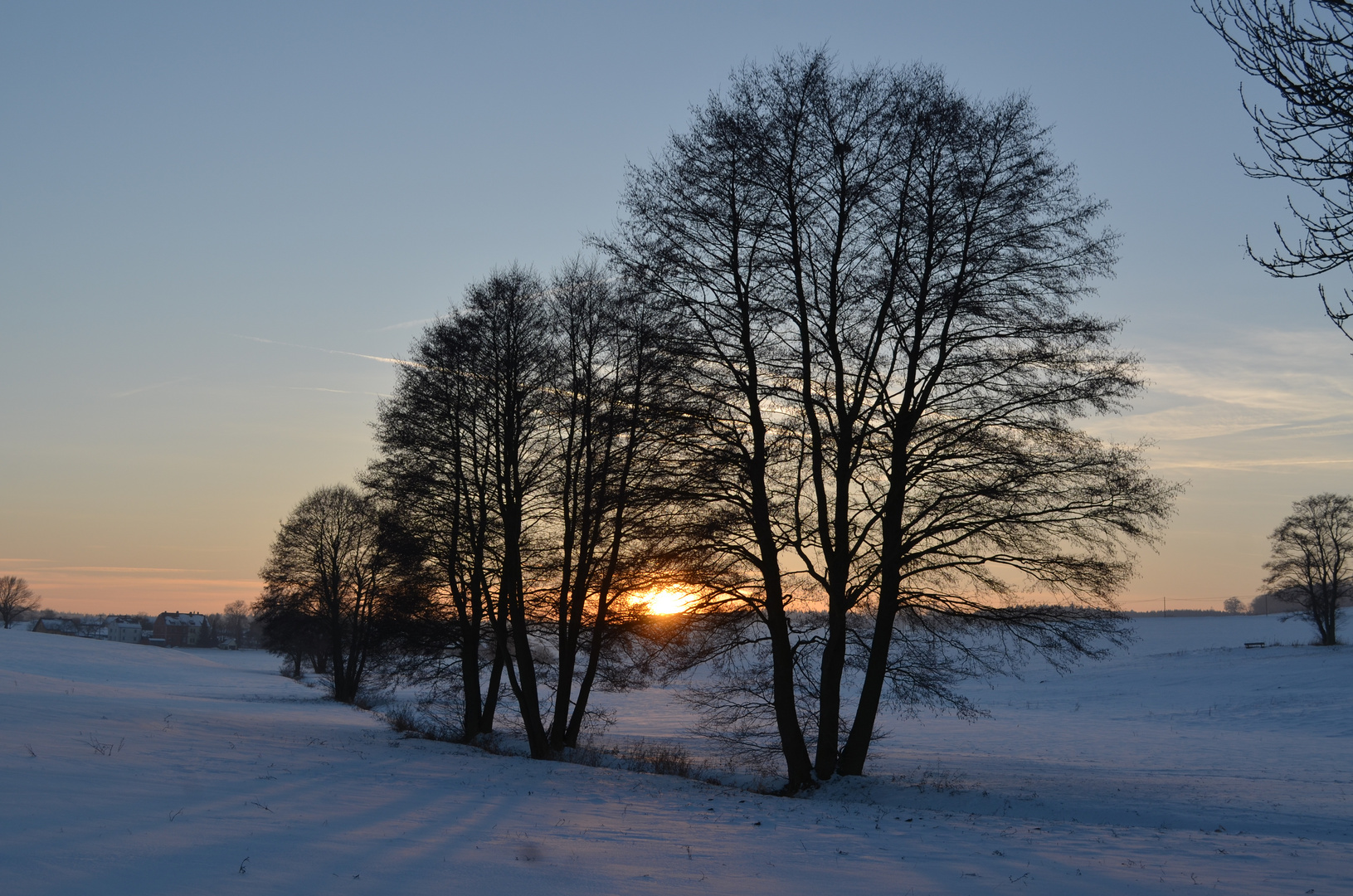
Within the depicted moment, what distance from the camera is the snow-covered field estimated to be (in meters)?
6.84

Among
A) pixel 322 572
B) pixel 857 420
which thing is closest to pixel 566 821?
pixel 857 420

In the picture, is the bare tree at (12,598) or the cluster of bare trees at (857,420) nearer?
the cluster of bare trees at (857,420)

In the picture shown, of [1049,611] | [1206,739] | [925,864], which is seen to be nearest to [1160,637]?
[1206,739]

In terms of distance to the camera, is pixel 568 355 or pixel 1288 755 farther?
pixel 1288 755

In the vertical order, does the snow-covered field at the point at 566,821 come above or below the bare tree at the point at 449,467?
below

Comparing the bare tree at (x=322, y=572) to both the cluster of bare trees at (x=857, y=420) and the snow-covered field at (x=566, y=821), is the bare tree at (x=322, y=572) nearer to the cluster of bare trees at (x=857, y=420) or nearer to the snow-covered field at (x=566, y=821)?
the snow-covered field at (x=566, y=821)

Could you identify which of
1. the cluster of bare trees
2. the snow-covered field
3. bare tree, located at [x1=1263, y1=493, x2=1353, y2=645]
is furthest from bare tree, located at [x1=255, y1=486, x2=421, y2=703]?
bare tree, located at [x1=1263, y1=493, x2=1353, y2=645]

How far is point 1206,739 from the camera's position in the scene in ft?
99.3

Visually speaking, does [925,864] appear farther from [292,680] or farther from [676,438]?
[292,680]

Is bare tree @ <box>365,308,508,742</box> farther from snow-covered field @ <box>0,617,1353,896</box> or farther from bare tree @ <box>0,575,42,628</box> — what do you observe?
bare tree @ <box>0,575,42,628</box>

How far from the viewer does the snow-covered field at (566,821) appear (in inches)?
269

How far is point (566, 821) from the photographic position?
9797 mm

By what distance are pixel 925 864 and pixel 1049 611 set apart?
23.8 ft

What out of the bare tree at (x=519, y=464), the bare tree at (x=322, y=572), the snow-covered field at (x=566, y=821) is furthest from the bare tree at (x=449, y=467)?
the bare tree at (x=322, y=572)
